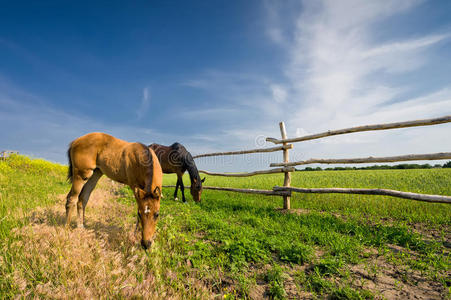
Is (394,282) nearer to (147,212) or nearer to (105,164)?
(147,212)

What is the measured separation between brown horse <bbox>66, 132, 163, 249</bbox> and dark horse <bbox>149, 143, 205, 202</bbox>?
3774 millimetres

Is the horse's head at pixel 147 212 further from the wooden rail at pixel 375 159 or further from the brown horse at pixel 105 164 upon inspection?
the wooden rail at pixel 375 159

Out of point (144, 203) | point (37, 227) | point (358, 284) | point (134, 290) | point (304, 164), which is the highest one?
point (304, 164)

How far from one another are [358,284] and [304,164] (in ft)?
13.8

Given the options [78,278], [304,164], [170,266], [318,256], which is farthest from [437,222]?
[78,278]

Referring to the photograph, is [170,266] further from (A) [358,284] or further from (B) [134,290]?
(A) [358,284]

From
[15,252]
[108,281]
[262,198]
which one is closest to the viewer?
[108,281]

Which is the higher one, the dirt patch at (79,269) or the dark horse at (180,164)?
the dark horse at (180,164)

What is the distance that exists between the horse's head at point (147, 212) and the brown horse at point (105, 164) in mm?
490

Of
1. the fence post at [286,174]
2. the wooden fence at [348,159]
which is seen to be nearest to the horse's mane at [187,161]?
the wooden fence at [348,159]

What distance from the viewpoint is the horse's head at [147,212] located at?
314 cm

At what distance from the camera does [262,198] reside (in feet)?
26.7

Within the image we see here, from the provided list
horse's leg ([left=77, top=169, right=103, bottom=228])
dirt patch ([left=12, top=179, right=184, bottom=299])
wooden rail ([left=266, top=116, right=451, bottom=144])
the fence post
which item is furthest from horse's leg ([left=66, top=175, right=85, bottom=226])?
wooden rail ([left=266, top=116, right=451, bottom=144])

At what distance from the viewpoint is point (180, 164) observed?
359 inches
